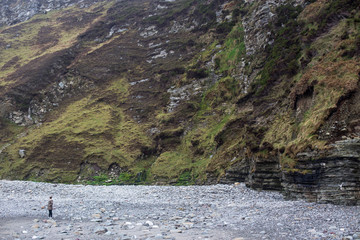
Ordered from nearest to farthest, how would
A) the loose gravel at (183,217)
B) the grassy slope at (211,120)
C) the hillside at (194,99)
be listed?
1. the loose gravel at (183,217)
2. the hillside at (194,99)
3. the grassy slope at (211,120)

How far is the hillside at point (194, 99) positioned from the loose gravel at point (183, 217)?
1.54m

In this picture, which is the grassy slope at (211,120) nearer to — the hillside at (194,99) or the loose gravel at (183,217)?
the hillside at (194,99)

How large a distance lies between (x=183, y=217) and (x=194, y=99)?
74.1ft

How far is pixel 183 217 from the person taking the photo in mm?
12680

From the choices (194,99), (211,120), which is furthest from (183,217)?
(194,99)

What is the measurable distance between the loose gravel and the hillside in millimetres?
1544

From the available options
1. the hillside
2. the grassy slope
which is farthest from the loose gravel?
the grassy slope

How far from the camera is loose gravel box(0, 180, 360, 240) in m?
9.45

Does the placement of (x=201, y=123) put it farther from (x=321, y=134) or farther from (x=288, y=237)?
(x=288, y=237)

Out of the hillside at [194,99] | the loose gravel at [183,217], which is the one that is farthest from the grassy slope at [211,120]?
the loose gravel at [183,217]

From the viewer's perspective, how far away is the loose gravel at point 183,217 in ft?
31.0

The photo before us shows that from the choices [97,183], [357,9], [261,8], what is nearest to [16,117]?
[97,183]

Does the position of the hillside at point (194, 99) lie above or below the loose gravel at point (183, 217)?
above

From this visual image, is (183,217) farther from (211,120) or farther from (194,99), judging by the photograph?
(194,99)
